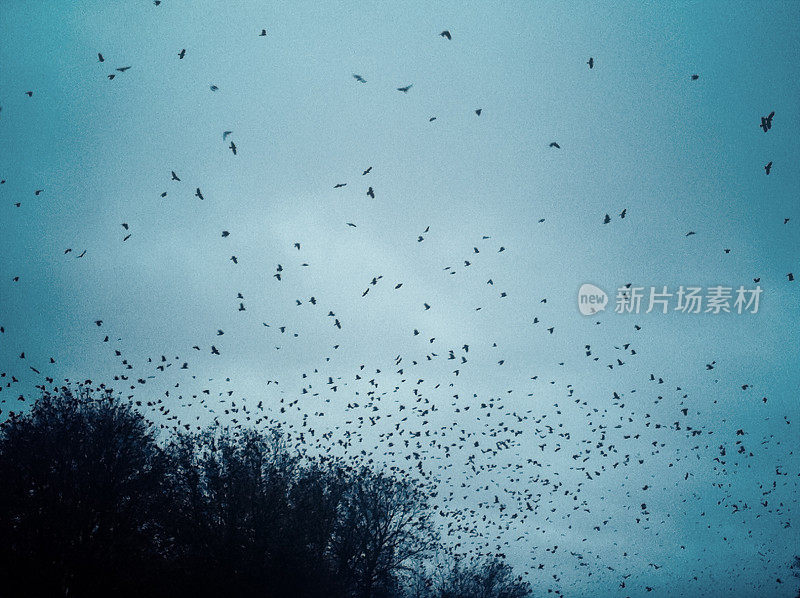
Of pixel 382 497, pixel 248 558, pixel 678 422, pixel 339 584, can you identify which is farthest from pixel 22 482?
pixel 678 422

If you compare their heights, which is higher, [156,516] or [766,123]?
[766,123]

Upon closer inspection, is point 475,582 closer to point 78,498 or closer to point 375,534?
point 375,534

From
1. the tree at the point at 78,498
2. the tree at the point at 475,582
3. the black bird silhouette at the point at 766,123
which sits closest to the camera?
the black bird silhouette at the point at 766,123

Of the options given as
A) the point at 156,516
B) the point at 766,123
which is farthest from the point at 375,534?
the point at 766,123

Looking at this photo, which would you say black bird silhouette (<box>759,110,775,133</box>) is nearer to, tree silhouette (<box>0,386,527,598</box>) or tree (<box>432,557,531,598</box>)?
tree silhouette (<box>0,386,527,598</box>)

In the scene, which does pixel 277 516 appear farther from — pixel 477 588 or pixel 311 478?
pixel 477 588

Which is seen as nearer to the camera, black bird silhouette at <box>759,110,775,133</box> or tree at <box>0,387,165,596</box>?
black bird silhouette at <box>759,110,775,133</box>

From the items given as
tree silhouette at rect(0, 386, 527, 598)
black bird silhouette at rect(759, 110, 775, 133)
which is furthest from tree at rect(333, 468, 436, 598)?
black bird silhouette at rect(759, 110, 775, 133)

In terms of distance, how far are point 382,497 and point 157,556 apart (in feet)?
51.9

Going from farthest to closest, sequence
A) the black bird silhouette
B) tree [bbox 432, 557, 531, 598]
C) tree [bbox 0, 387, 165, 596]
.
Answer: tree [bbox 432, 557, 531, 598], tree [bbox 0, 387, 165, 596], the black bird silhouette

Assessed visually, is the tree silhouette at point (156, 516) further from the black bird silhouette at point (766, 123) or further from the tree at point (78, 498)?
the black bird silhouette at point (766, 123)

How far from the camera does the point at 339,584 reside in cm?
2870

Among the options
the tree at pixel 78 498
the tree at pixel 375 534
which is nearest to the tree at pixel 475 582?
the tree at pixel 375 534

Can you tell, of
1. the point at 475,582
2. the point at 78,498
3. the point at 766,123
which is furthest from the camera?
the point at 475,582
